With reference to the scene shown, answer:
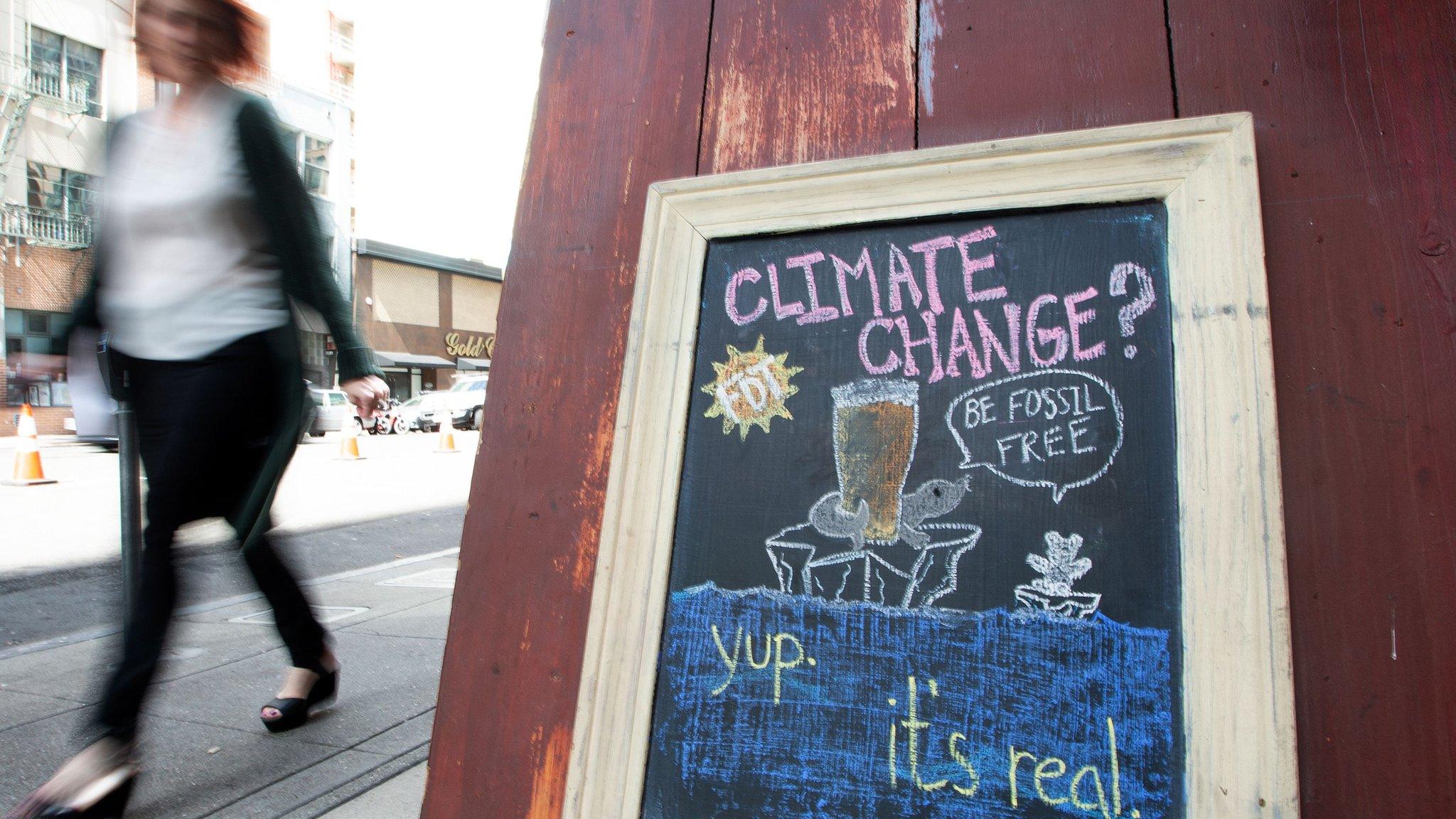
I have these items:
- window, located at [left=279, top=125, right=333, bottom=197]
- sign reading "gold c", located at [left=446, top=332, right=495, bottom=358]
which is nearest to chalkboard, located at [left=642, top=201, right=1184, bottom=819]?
window, located at [left=279, top=125, right=333, bottom=197]

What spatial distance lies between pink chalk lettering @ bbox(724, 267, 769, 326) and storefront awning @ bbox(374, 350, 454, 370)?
106ft

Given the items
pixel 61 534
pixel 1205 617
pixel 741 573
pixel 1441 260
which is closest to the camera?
pixel 1205 617

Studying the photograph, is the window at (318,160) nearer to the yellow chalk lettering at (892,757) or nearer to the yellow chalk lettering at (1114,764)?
the yellow chalk lettering at (892,757)

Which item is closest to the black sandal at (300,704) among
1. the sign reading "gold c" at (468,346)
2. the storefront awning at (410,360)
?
the storefront awning at (410,360)

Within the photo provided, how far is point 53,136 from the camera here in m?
20.0

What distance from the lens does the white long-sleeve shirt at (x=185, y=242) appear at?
1.73 meters

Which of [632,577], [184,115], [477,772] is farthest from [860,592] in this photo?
[184,115]

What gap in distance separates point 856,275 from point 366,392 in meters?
1.19

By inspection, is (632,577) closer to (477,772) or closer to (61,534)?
(477,772)

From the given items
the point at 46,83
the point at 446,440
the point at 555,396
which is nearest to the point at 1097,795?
the point at 555,396

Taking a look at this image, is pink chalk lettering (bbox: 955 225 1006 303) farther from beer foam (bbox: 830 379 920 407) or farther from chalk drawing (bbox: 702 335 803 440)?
chalk drawing (bbox: 702 335 803 440)

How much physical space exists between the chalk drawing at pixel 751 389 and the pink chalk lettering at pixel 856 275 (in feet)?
0.41

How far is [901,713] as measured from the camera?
3.67ft

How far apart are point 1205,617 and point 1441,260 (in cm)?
62
